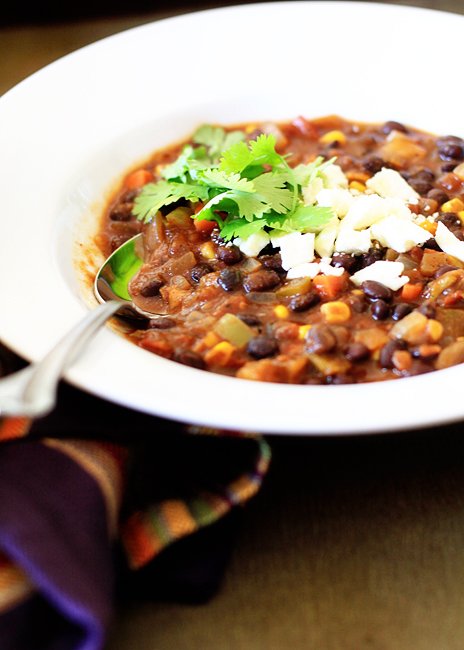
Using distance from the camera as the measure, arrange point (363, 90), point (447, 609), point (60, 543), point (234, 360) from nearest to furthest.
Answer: point (60, 543)
point (447, 609)
point (234, 360)
point (363, 90)

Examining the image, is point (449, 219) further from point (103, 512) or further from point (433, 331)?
point (103, 512)

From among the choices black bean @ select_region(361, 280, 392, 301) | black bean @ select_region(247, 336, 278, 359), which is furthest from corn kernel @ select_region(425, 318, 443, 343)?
black bean @ select_region(247, 336, 278, 359)

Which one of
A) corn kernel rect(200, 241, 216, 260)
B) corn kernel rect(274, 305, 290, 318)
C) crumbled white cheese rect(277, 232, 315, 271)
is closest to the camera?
corn kernel rect(274, 305, 290, 318)

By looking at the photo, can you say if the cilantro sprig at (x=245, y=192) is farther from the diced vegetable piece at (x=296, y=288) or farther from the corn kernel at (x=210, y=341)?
the corn kernel at (x=210, y=341)

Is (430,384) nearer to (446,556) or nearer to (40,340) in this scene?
(446,556)

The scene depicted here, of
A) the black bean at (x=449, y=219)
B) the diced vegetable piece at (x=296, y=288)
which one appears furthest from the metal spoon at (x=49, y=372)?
the black bean at (x=449, y=219)

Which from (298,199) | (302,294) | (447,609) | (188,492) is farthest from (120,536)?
(298,199)

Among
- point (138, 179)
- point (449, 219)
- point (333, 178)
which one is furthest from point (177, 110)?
point (449, 219)

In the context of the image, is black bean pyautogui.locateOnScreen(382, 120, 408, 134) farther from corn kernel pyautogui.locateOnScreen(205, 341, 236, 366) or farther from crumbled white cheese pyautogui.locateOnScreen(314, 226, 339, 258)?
corn kernel pyautogui.locateOnScreen(205, 341, 236, 366)
